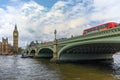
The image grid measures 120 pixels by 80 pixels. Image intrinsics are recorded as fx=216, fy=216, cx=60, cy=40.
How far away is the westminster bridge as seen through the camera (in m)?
37.6

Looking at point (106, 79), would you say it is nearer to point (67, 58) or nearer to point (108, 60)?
point (67, 58)

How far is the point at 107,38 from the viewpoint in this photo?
120 ft

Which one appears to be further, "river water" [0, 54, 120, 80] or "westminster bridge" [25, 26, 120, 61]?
"westminster bridge" [25, 26, 120, 61]

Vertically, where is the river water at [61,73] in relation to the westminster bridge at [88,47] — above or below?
below

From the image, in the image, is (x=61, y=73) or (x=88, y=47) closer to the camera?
(x=61, y=73)

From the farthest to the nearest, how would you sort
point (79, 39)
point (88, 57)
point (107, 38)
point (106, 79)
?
point (88, 57), point (79, 39), point (107, 38), point (106, 79)

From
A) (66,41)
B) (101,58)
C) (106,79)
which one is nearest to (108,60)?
(101,58)

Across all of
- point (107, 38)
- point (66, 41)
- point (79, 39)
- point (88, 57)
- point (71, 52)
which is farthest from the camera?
point (88, 57)

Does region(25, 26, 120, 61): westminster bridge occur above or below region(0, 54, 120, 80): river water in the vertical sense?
above

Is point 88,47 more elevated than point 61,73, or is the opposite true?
point 88,47

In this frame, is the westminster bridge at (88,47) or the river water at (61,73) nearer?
the river water at (61,73)

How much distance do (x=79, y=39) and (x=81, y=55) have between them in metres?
18.3

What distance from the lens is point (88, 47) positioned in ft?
182

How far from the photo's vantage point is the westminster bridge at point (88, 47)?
37.6 metres
